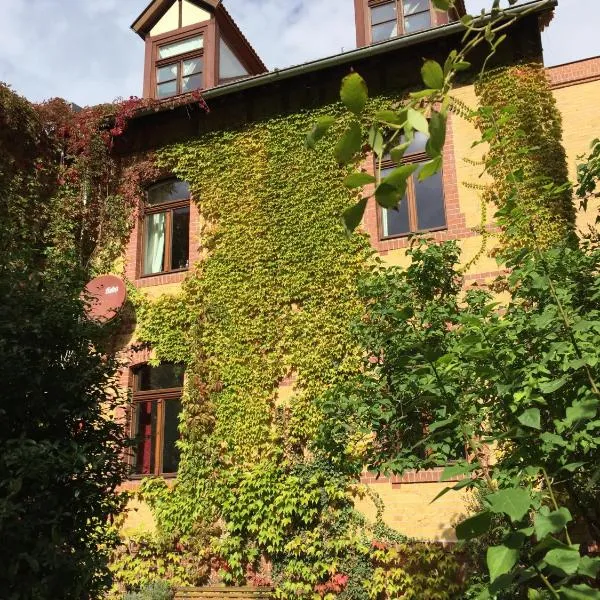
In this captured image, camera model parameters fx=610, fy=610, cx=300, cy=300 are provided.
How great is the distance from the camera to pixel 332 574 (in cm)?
784

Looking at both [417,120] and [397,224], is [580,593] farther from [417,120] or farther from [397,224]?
[397,224]

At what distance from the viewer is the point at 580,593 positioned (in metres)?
1.23

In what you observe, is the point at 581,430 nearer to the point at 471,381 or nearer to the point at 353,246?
the point at 471,381

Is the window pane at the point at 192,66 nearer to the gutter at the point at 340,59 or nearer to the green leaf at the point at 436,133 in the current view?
the gutter at the point at 340,59

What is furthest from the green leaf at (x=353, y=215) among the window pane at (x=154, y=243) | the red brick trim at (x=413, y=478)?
the window pane at (x=154, y=243)

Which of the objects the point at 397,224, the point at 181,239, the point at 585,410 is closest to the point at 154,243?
the point at 181,239

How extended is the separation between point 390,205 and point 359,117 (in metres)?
0.17

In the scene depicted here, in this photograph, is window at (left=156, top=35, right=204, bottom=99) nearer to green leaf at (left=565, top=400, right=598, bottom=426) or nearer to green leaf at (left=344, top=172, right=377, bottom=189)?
green leaf at (left=565, top=400, right=598, bottom=426)

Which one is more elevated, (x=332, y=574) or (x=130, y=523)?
(x=130, y=523)

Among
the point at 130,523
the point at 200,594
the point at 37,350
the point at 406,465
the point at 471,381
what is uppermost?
the point at 37,350

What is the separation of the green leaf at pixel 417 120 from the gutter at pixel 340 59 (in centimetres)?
899

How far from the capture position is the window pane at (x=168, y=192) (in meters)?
11.2

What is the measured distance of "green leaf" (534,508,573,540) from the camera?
1294mm

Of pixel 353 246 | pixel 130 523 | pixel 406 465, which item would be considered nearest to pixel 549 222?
pixel 353 246
